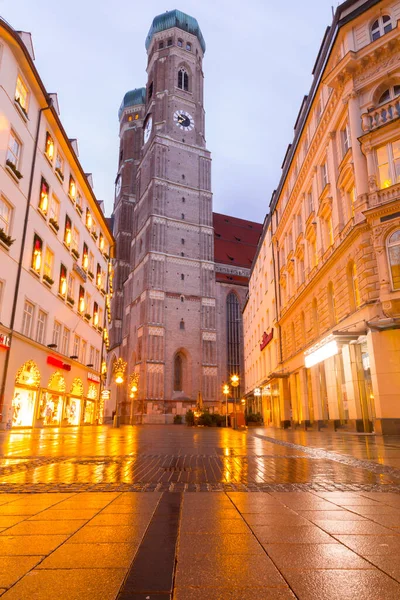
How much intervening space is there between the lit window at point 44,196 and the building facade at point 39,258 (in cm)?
6

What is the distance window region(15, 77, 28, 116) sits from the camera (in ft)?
77.8

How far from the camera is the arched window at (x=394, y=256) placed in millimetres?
17756

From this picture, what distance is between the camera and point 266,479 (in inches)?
228

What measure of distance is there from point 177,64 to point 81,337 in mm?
62480

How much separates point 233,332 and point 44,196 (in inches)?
2023

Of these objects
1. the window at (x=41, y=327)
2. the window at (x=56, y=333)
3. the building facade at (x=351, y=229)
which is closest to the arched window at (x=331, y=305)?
the building facade at (x=351, y=229)

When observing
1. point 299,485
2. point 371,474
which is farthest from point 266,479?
point 371,474

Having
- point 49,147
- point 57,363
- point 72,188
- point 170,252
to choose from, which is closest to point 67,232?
point 72,188

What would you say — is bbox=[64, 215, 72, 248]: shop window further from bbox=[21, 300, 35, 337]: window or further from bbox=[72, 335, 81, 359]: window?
bbox=[21, 300, 35, 337]: window

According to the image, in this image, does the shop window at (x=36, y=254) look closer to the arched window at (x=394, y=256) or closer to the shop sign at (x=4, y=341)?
the shop sign at (x=4, y=341)

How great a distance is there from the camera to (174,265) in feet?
226

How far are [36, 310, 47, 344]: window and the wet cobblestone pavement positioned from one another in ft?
70.1

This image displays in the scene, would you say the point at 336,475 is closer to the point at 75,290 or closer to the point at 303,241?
the point at 303,241

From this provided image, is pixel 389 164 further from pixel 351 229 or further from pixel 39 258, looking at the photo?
pixel 39 258
